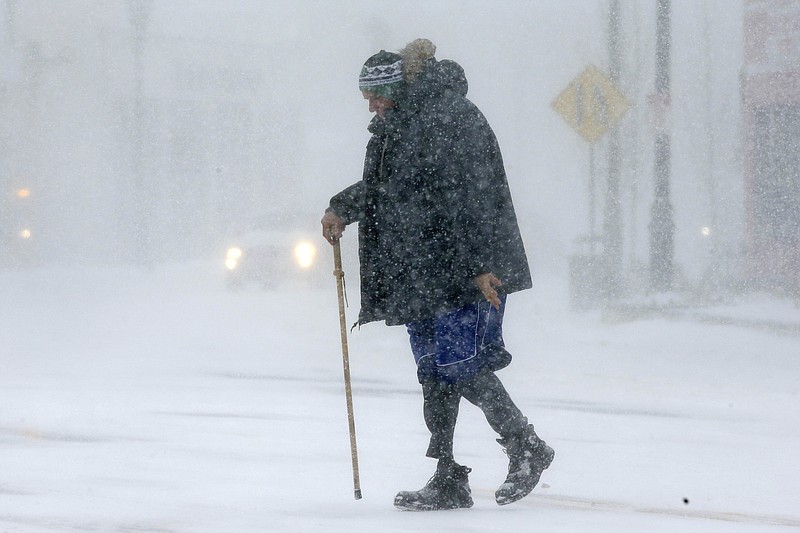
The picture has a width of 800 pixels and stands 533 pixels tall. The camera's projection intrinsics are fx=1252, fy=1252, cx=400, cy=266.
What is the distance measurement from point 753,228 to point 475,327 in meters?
17.5

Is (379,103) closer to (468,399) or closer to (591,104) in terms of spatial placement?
(468,399)

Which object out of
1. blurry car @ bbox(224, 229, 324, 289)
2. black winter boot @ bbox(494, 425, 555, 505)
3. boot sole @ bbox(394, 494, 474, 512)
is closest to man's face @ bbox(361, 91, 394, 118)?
black winter boot @ bbox(494, 425, 555, 505)

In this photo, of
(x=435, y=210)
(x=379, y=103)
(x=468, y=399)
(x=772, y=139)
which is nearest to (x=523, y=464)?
(x=468, y=399)

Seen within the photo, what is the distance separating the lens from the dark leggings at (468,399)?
4.36m

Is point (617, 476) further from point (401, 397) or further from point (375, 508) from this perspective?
point (401, 397)

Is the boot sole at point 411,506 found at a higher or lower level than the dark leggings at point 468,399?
lower

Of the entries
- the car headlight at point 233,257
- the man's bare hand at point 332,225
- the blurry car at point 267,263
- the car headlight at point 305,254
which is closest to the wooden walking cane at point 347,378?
the man's bare hand at point 332,225

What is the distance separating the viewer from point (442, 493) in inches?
174

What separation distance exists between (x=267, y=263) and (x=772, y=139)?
879 centimetres

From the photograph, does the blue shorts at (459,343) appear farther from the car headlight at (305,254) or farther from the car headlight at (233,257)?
the car headlight at (305,254)

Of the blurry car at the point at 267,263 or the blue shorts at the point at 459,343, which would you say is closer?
the blue shorts at the point at 459,343

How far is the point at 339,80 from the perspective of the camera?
67.1 metres

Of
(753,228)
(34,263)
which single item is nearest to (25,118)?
(34,263)

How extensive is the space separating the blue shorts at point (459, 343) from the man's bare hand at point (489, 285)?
100 millimetres
